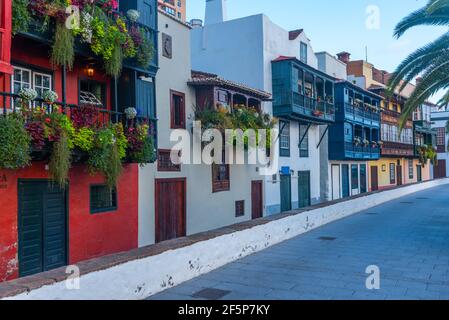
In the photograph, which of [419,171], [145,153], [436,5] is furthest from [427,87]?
[419,171]

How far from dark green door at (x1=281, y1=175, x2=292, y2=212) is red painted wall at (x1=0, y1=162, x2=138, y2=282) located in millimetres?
11151

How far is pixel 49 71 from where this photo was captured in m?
10.1

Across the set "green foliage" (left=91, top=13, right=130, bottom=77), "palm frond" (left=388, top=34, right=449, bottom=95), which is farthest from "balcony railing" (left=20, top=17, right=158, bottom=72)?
"palm frond" (left=388, top=34, right=449, bottom=95)

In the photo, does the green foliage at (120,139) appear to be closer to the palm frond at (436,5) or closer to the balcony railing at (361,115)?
the palm frond at (436,5)

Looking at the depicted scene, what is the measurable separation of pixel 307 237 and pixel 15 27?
33.4 ft

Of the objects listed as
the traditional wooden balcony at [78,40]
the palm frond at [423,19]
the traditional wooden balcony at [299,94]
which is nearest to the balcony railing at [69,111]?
the traditional wooden balcony at [78,40]

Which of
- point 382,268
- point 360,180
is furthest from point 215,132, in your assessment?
point 360,180

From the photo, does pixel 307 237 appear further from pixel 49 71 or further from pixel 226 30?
pixel 226 30

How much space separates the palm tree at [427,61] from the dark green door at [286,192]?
30.1 ft

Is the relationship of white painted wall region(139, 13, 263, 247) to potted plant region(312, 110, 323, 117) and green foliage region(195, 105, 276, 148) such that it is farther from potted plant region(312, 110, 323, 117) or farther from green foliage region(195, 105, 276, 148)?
potted plant region(312, 110, 323, 117)

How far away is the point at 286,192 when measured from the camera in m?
22.5

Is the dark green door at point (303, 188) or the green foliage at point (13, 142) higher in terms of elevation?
the green foliage at point (13, 142)

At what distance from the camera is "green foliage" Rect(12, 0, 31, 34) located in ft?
25.8

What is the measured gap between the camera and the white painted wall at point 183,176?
13188 millimetres
